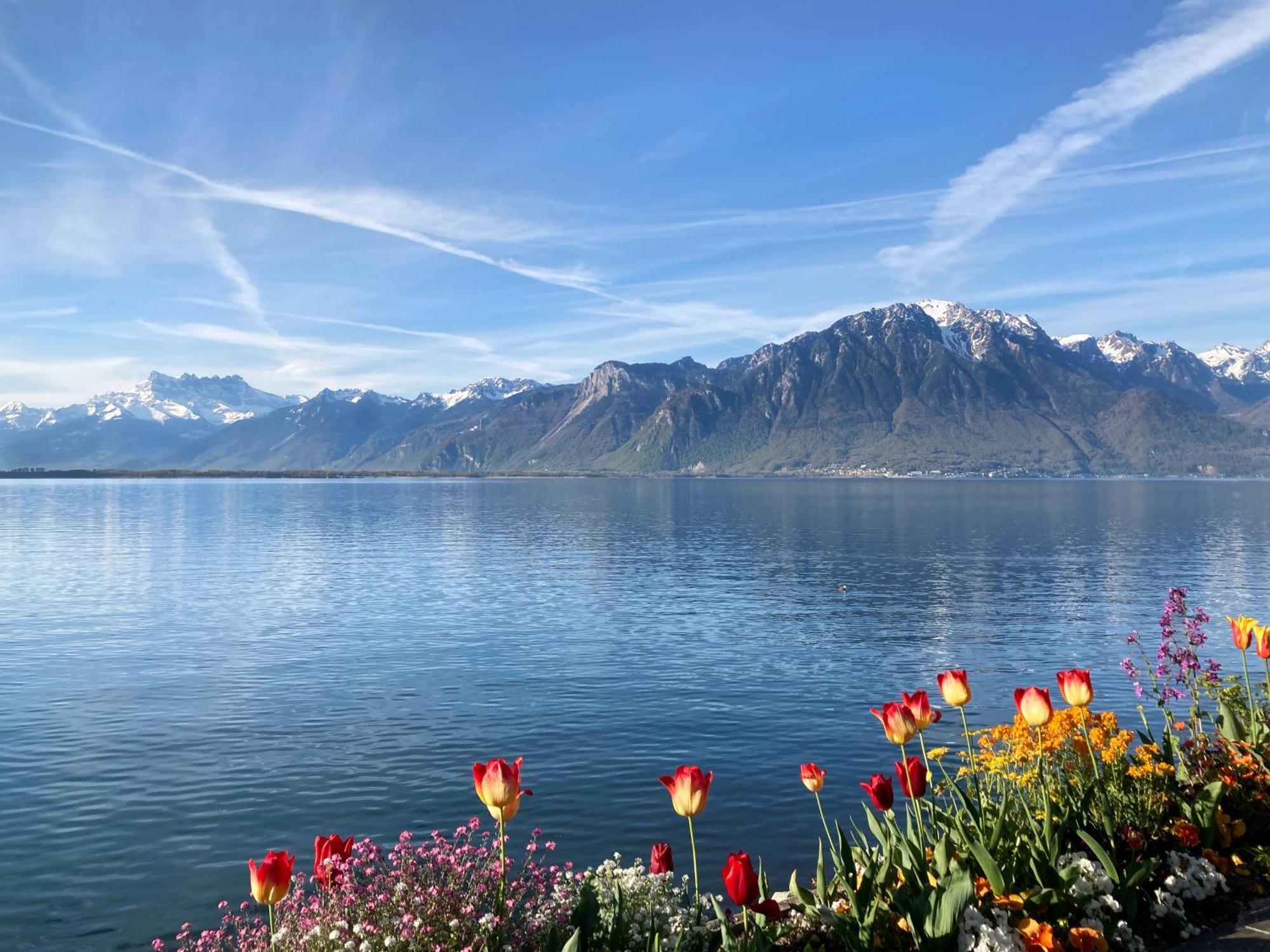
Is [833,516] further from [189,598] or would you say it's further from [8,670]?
[8,670]

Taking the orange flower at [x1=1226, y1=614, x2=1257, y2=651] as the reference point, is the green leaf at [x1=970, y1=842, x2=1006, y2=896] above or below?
below

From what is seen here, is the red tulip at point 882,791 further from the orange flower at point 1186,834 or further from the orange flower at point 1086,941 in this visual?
the orange flower at point 1186,834

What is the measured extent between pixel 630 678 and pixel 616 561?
165ft

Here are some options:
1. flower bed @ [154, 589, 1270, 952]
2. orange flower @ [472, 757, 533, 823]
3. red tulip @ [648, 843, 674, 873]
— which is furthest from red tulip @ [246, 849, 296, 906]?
red tulip @ [648, 843, 674, 873]

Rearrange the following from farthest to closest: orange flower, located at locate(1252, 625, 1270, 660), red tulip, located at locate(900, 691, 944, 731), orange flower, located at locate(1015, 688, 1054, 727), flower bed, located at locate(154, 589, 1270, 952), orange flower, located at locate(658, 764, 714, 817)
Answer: orange flower, located at locate(1252, 625, 1270, 660)
red tulip, located at locate(900, 691, 944, 731)
orange flower, located at locate(1015, 688, 1054, 727)
flower bed, located at locate(154, 589, 1270, 952)
orange flower, located at locate(658, 764, 714, 817)

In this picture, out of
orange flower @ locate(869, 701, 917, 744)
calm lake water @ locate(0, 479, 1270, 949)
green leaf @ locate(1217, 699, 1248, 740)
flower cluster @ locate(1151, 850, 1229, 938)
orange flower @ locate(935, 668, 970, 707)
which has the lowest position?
calm lake water @ locate(0, 479, 1270, 949)

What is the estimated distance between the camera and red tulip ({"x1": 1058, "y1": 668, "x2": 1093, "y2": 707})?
1192 centimetres

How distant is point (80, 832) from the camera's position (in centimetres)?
2280

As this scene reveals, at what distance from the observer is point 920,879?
1029cm

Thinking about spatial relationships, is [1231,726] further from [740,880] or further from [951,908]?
[740,880]

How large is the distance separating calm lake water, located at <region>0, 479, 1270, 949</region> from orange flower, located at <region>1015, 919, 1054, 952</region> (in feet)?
35.2

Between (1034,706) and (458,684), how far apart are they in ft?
100

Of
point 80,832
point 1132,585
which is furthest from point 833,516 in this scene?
point 80,832

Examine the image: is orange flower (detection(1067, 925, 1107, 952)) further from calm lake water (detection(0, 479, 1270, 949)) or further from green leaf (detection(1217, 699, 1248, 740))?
calm lake water (detection(0, 479, 1270, 949))
